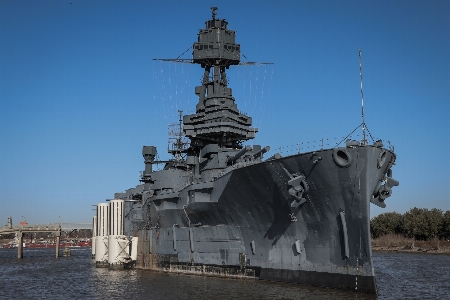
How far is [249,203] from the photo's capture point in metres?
22.0

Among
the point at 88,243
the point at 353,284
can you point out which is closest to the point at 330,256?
the point at 353,284

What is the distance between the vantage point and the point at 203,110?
3131 centimetres

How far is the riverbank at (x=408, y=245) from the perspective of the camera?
57.6m

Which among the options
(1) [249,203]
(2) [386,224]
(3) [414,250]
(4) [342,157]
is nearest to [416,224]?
(3) [414,250]

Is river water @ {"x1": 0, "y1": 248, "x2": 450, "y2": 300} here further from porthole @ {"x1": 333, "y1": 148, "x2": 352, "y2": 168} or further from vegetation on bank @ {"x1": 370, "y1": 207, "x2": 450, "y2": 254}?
vegetation on bank @ {"x1": 370, "y1": 207, "x2": 450, "y2": 254}

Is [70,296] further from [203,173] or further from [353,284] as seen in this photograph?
[353,284]

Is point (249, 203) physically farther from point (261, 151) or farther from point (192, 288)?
point (192, 288)

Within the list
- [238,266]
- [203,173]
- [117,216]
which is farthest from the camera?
[117,216]

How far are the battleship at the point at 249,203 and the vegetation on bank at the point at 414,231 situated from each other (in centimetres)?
3820

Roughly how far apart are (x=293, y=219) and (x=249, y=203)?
8.58ft

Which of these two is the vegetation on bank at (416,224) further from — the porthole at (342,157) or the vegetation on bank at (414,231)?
the porthole at (342,157)

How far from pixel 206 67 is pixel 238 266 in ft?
50.5

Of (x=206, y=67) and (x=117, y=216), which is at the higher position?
(x=206, y=67)

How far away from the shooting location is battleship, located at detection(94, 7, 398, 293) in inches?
725
